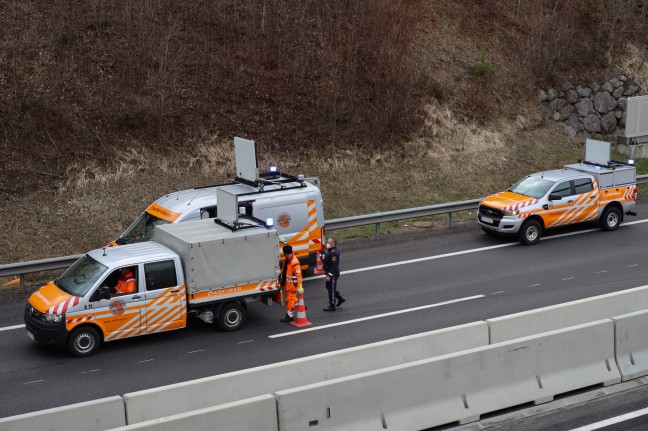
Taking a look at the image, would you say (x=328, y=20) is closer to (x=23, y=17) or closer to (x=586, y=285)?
(x=23, y=17)

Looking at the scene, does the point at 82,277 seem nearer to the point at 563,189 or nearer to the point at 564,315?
the point at 564,315

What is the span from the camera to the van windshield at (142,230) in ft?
63.1

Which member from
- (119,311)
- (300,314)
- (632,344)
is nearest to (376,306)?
(300,314)

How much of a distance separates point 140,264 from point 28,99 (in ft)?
35.0

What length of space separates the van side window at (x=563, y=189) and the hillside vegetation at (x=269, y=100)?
4.32m

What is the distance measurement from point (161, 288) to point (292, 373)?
4166 mm

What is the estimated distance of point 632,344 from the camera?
14.3m

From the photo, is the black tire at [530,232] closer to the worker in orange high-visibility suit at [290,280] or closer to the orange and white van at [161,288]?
the worker in orange high-visibility suit at [290,280]

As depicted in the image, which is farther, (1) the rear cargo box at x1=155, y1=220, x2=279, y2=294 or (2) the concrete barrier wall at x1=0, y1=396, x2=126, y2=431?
(1) the rear cargo box at x1=155, y1=220, x2=279, y2=294

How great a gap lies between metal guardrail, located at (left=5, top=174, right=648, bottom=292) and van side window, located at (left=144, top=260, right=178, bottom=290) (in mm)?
4310

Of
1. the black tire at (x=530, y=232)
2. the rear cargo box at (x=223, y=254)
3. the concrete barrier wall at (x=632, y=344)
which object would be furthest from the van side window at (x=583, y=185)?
the rear cargo box at (x=223, y=254)

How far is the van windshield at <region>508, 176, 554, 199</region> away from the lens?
23312 mm

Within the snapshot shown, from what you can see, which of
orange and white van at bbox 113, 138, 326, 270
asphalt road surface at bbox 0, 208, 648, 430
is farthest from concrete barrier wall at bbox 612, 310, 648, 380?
orange and white van at bbox 113, 138, 326, 270

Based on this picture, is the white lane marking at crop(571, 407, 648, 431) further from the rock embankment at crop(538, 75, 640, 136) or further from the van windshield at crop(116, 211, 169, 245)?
the rock embankment at crop(538, 75, 640, 136)
